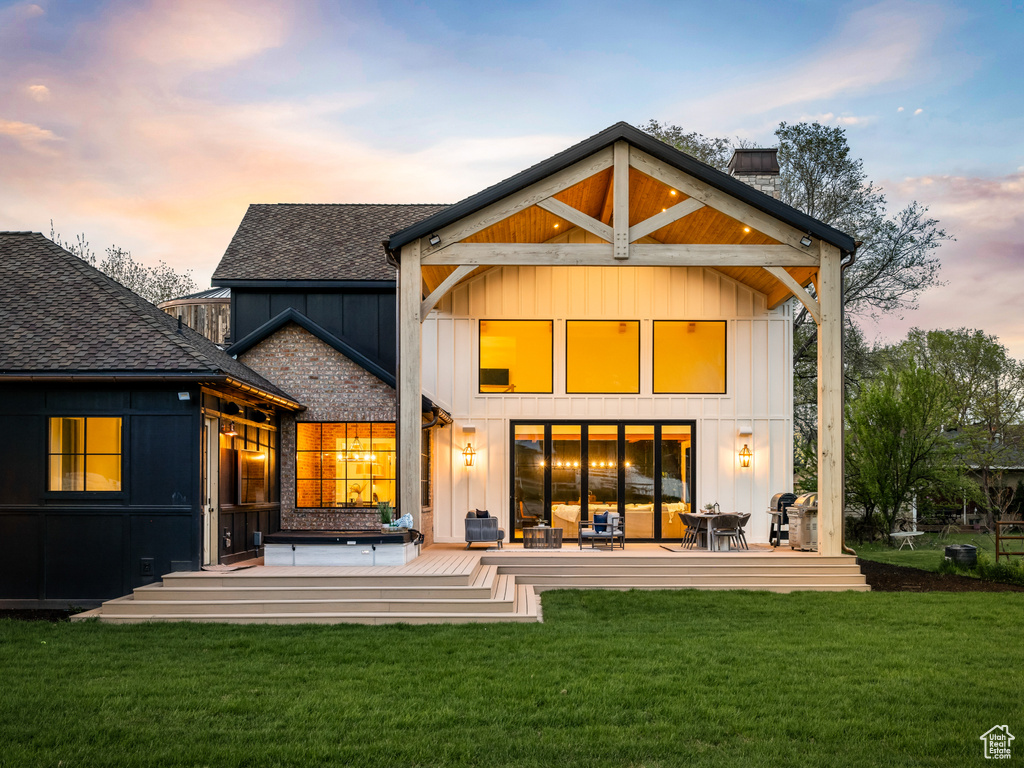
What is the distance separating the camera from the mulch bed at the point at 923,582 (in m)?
12.0

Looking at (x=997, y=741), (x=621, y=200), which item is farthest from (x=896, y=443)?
(x=997, y=741)

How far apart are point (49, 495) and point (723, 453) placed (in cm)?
1107

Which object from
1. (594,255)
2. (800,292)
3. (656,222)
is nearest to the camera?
(656,222)

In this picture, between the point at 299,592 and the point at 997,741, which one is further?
the point at 299,592

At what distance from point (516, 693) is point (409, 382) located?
21.9 ft

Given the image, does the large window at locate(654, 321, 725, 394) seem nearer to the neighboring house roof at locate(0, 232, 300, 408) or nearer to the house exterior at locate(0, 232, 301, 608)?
the neighboring house roof at locate(0, 232, 300, 408)

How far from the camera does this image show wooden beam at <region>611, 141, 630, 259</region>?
12078 mm

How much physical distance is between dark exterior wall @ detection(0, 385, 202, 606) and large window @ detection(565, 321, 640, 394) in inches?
286

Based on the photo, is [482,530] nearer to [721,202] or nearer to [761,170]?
[721,202]

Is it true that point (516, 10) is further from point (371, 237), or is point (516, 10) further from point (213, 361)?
point (213, 361)

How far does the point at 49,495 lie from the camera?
10.6 m

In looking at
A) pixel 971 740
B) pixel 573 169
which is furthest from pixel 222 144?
pixel 971 740

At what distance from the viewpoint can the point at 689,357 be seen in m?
15.7

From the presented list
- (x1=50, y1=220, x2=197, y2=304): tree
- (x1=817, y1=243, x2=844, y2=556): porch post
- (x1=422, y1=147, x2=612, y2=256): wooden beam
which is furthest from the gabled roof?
(x1=50, y1=220, x2=197, y2=304): tree
